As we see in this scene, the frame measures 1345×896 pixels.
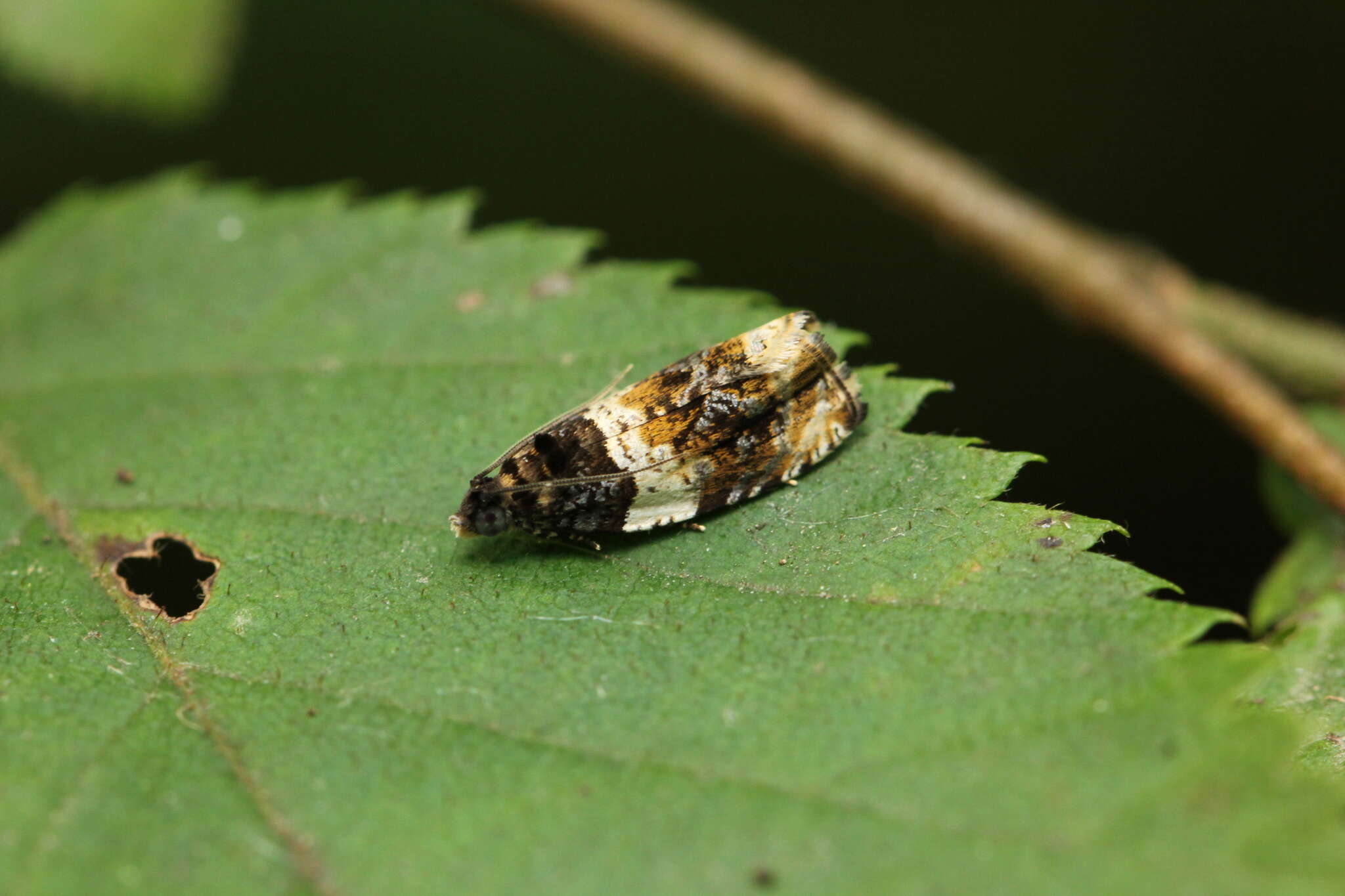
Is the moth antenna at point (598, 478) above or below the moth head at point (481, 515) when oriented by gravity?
above

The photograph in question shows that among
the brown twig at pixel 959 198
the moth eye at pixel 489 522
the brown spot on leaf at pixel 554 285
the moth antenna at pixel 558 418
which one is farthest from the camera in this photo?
the brown spot on leaf at pixel 554 285

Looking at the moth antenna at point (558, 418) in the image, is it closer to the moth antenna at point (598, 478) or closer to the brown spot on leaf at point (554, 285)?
the moth antenna at point (598, 478)

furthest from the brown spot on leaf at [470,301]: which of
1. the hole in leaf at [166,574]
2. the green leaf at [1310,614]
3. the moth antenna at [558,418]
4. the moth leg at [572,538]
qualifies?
the green leaf at [1310,614]

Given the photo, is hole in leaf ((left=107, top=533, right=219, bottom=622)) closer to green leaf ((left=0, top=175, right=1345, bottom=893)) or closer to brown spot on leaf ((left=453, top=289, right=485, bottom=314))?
green leaf ((left=0, top=175, right=1345, bottom=893))

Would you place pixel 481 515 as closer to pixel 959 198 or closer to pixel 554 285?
pixel 554 285

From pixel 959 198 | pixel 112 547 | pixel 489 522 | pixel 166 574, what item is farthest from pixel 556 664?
pixel 959 198

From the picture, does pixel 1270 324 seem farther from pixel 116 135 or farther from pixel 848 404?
pixel 116 135

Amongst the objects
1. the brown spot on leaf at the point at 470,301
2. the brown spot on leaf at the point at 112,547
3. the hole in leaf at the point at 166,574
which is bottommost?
the brown spot on leaf at the point at 112,547
